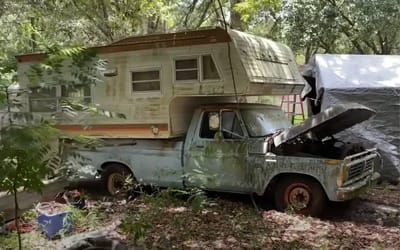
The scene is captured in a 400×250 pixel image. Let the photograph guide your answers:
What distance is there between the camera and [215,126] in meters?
6.86

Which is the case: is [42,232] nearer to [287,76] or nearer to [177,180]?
[177,180]

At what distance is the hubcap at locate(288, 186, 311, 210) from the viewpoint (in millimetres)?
6328

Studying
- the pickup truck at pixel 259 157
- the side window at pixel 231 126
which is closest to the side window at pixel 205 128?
the pickup truck at pixel 259 157

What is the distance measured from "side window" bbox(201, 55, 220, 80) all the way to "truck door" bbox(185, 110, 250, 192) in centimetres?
53

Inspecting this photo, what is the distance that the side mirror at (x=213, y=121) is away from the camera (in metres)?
6.84

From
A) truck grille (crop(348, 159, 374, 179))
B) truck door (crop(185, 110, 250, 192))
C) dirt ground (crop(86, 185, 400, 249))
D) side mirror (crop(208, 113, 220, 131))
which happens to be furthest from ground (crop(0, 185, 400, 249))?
side mirror (crop(208, 113, 220, 131))

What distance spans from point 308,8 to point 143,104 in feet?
30.6

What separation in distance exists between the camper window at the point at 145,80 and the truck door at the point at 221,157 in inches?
40.5

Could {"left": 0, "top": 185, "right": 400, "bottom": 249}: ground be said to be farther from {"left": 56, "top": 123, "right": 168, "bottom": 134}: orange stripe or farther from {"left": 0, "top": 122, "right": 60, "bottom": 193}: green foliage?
{"left": 0, "top": 122, "right": 60, "bottom": 193}: green foliage

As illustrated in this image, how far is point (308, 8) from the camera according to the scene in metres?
14.8

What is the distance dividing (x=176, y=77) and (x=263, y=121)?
1489 millimetres

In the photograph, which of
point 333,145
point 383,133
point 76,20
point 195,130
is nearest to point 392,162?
point 383,133

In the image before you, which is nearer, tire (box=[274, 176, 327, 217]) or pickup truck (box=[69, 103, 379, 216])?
pickup truck (box=[69, 103, 379, 216])

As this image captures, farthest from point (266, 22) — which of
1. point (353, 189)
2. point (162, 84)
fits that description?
point (353, 189)
